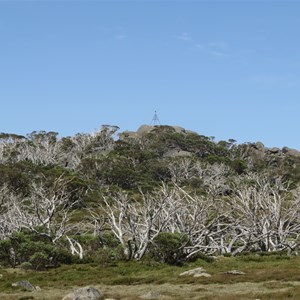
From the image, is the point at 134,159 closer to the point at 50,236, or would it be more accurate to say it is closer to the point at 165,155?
the point at 165,155

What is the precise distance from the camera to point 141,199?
86.9 metres

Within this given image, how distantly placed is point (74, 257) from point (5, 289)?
13283mm

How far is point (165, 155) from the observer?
447 ft

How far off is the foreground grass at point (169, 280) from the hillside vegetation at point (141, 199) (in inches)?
125

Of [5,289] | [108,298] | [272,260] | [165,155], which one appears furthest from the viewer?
[165,155]

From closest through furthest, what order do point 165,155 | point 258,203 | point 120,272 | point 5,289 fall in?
1. point 5,289
2. point 120,272
3. point 258,203
4. point 165,155

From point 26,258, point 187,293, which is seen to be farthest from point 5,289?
point 26,258

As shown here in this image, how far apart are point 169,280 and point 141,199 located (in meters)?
59.3

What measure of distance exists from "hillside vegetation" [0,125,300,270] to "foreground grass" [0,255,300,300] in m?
3.16

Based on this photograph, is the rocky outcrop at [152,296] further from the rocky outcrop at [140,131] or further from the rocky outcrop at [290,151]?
the rocky outcrop at [290,151]

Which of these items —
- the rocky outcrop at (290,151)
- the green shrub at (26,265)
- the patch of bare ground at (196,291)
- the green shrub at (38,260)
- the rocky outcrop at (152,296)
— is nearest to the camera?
the patch of bare ground at (196,291)

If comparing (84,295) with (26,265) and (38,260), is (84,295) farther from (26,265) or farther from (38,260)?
A: (26,265)

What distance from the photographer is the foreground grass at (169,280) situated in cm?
2294

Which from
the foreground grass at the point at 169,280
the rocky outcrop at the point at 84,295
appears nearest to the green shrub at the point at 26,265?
the foreground grass at the point at 169,280
